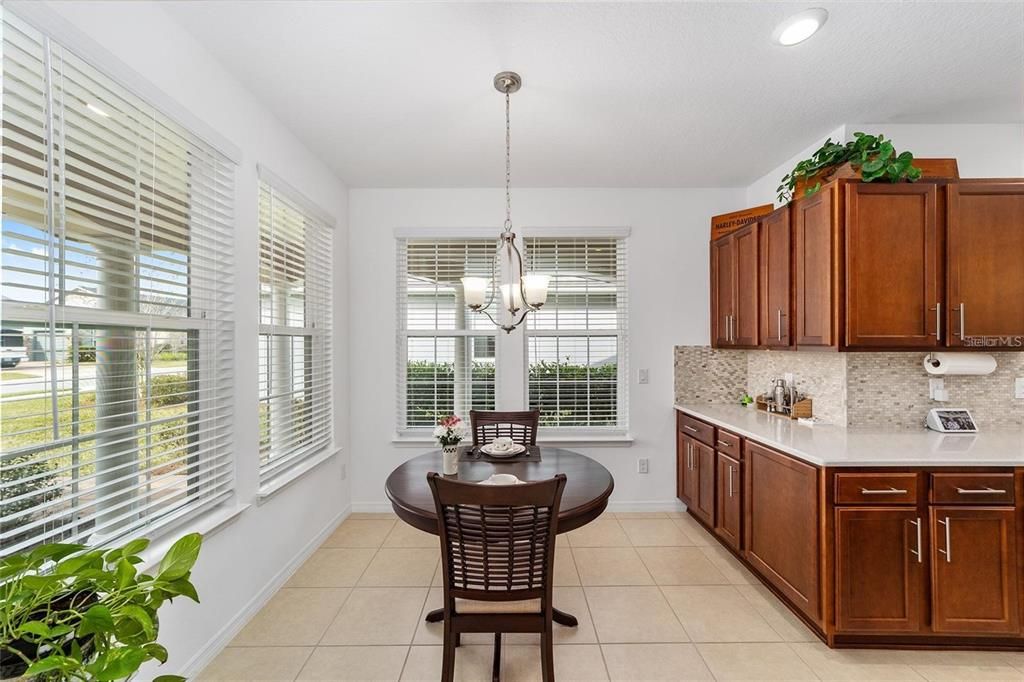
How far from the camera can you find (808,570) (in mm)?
2234

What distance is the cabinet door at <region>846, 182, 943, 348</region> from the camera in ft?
7.91

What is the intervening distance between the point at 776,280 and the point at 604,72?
68.1 inches

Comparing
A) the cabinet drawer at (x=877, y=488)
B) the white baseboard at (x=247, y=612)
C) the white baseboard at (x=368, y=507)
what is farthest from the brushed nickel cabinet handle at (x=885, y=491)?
the white baseboard at (x=368, y=507)

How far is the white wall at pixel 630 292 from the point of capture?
12.8ft

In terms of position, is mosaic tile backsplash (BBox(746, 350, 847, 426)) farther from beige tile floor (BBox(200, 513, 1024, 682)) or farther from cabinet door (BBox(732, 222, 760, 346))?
beige tile floor (BBox(200, 513, 1024, 682))

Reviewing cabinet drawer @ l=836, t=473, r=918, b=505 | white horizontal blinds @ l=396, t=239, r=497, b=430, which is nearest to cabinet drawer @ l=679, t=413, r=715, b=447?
cabinet drawer @ l=836, t=473, r=918, b=505

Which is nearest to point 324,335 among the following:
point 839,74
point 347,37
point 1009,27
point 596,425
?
point 347,37

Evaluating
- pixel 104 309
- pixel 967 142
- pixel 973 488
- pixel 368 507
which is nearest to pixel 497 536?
pixel 104 309

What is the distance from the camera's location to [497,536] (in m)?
1.68

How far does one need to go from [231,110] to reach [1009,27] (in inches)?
138

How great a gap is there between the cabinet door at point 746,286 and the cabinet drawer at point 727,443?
69 centimetres

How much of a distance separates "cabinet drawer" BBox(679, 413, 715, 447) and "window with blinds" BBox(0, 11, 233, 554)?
2.97 m

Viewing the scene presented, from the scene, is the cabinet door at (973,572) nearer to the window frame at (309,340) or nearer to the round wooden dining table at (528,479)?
the round wooden dining table at (528,479)

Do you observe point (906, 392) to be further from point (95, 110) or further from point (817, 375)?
point (95, 110)
